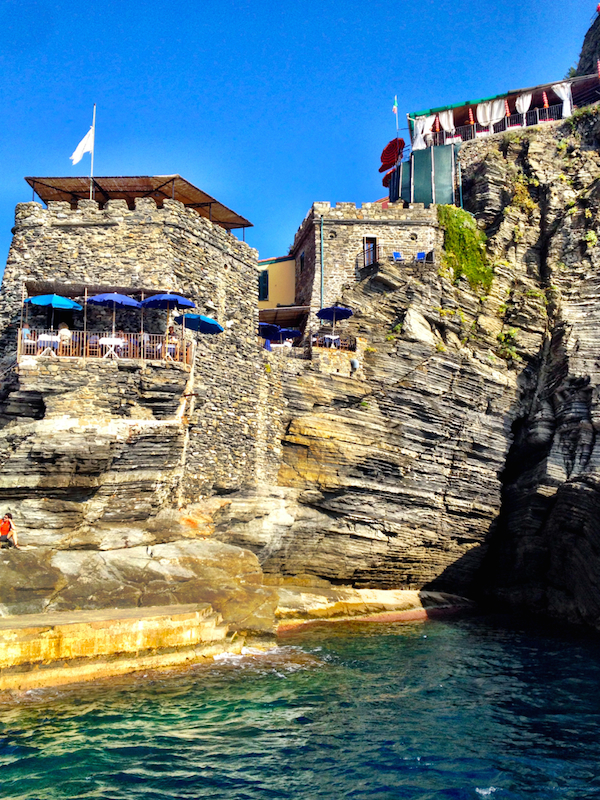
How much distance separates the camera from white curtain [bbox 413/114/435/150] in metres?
41.5

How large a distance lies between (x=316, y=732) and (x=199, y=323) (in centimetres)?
1560

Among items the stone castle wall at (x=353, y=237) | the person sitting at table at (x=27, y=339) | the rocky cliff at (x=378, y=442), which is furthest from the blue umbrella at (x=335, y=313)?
the person sitting at table at (x=27, y=339)

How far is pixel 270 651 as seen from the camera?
A: 66.8 feet

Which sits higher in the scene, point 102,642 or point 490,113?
point 490,113

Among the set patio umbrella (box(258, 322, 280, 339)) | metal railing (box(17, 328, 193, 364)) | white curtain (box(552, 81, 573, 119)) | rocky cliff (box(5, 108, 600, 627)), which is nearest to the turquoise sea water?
rocky cliff (box(5, 108, 600, 627))

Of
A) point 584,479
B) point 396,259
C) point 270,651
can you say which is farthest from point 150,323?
point 584,479

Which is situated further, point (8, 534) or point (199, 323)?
point (199, 323)

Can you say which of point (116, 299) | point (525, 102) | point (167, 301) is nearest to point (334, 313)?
point (167, 301)

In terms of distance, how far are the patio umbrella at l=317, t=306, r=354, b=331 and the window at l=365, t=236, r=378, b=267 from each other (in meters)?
4.24

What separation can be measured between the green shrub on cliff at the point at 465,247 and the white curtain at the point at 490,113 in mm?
8501

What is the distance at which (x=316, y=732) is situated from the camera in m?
13.9

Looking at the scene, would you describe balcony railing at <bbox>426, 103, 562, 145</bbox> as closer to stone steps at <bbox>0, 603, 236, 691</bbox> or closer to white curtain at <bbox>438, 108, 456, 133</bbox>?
white curtain at <bbox>438, 108, 456, 133</bbox>

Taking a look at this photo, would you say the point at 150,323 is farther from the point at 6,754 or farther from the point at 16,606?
the point at 6,754

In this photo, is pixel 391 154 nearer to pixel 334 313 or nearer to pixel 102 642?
pixel 334 313
